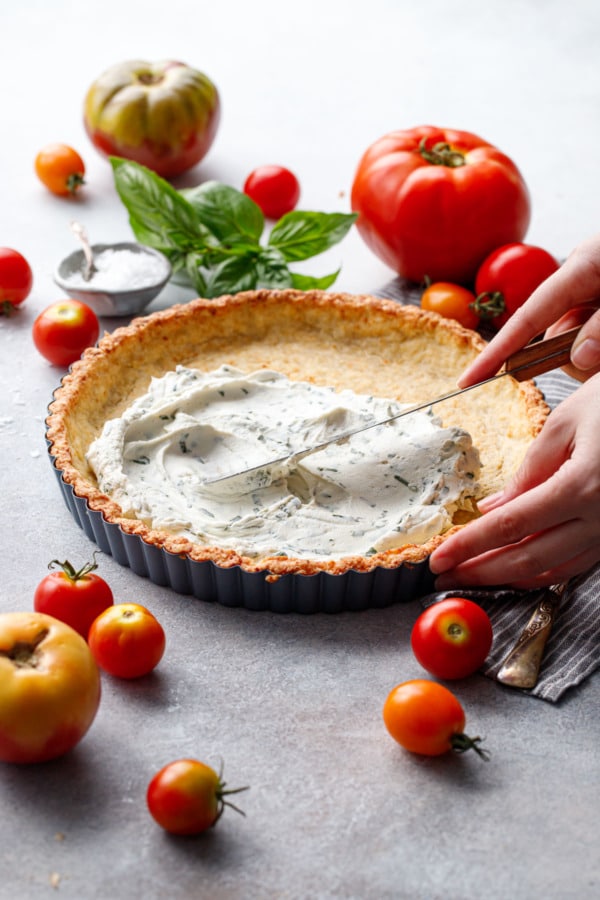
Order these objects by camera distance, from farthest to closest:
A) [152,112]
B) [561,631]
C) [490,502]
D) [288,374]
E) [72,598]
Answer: [152,112] < [288,374] < [490,502] < [561,631] < [72,598]

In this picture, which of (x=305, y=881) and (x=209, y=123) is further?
(x=209, y=123)

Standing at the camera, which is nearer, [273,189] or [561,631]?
[561,631]

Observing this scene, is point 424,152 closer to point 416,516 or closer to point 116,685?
point 416,516

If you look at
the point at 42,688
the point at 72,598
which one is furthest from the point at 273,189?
the point at 42,688

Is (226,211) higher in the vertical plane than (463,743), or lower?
higher

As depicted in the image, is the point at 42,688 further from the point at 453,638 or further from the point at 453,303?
the point at 453,303

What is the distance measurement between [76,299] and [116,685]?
2227 mm

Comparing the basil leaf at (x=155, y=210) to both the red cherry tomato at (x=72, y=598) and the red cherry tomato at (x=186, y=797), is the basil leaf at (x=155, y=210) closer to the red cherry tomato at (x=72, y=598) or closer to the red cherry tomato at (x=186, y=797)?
the red cherry tomato at (x=72, y=598)

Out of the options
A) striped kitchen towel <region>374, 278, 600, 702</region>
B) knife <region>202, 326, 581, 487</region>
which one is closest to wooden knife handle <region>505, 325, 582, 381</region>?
knife <region>202, 326, 581, 487</region>

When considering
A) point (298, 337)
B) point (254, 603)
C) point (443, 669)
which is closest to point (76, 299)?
point (298, 337)

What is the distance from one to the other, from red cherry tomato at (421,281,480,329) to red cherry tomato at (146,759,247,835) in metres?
2.66

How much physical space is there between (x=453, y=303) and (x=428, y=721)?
2.40 metres

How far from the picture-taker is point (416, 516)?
338 centimetres

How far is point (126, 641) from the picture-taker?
9.75 feet
